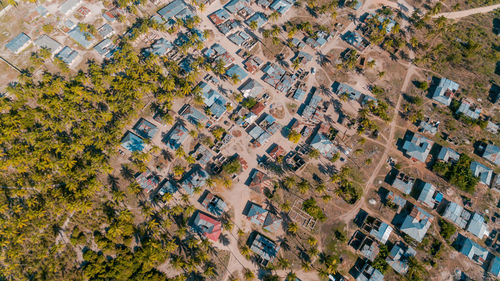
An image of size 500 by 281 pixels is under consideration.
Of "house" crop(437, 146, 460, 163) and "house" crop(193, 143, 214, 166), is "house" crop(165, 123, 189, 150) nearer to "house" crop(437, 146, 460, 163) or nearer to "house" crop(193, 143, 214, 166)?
"house" crop(193, 143, 214, 166)

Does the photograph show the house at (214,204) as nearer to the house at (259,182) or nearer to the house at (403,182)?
the house at (259,182)

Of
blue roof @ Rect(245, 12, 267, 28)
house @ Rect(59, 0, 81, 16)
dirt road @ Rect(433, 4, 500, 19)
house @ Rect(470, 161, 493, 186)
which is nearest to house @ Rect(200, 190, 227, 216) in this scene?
blue roof @ Rect(245, 12, 267, 28)

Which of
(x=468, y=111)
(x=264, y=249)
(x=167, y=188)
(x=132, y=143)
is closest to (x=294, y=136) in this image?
(x=264, y=249)

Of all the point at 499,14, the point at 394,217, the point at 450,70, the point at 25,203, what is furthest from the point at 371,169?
the point at 25,203

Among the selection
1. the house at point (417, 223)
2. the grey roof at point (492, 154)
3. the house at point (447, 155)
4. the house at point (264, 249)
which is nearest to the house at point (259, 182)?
the house at point (264, 249)

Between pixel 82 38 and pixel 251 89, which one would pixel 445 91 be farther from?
pixel 82 38

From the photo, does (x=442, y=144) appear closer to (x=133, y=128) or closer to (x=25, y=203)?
(x=133, y=128)
